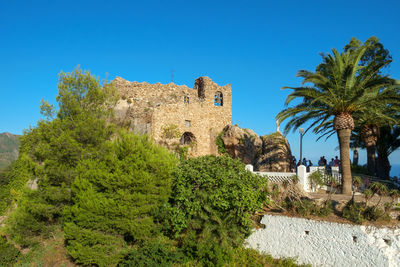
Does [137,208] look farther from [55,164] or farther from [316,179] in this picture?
[316,179]

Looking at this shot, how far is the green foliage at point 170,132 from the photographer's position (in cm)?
1891

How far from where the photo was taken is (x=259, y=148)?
20188mm

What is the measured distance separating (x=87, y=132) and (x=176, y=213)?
5547 millimetres

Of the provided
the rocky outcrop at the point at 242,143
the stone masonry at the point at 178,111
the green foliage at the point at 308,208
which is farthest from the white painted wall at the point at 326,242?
the stone masonry at the point at 178,111

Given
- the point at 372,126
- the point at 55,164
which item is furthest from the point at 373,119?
the point at 55,164

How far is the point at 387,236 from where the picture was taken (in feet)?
27.9

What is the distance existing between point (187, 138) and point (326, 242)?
1348 cm

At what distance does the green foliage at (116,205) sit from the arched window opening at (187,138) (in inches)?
392

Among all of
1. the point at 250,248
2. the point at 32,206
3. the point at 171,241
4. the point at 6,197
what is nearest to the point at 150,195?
the point at 171,241

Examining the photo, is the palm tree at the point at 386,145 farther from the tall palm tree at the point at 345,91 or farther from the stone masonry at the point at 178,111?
the stone masonry at the point at 178,111

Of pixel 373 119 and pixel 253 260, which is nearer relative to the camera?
pixel 253 260

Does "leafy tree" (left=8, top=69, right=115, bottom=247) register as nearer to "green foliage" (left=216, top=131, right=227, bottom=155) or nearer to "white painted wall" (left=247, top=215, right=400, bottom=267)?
"white painted wall" (left=247, top=215, right=400, bottom=267)

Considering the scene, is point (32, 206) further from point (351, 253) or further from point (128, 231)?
point (351, 253)

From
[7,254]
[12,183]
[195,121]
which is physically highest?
[195,121]
